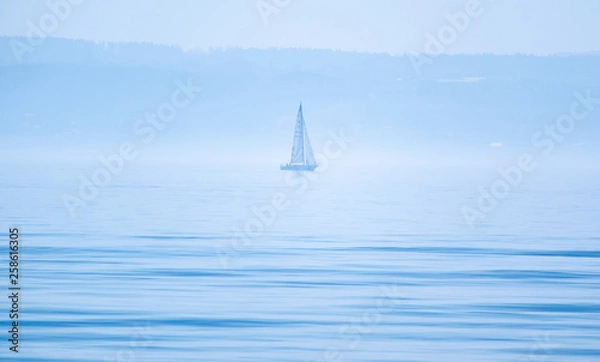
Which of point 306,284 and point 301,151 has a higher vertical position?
point 301,151

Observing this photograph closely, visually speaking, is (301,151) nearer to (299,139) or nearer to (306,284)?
(299,139)

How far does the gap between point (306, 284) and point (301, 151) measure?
1955 cm

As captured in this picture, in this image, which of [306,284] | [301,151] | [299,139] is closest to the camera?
[306,284]

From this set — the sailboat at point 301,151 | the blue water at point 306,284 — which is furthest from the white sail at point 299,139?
the blue water at point 306,284

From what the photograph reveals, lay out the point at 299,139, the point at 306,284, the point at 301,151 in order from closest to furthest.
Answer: the point at 306,284 < the point at 299,139 < the point at 301,151

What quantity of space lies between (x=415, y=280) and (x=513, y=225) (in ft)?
17.7

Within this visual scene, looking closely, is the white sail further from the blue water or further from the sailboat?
the blue water

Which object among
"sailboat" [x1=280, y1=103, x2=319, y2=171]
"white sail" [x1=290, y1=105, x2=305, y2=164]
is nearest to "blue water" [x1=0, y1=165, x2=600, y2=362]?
"white sail" [x1=290, y1=105, x2=305, y2=164]

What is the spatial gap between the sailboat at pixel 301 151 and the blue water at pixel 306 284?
34.7 ft

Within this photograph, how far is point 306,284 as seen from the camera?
9961 mm

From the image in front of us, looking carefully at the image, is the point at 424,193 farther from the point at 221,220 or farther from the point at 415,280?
the point at 415,280

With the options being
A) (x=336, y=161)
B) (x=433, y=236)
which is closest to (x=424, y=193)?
(x=433, y=236)

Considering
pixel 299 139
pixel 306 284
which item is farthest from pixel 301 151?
pixel 306 284

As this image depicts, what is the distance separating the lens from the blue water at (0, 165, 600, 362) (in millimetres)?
7621
